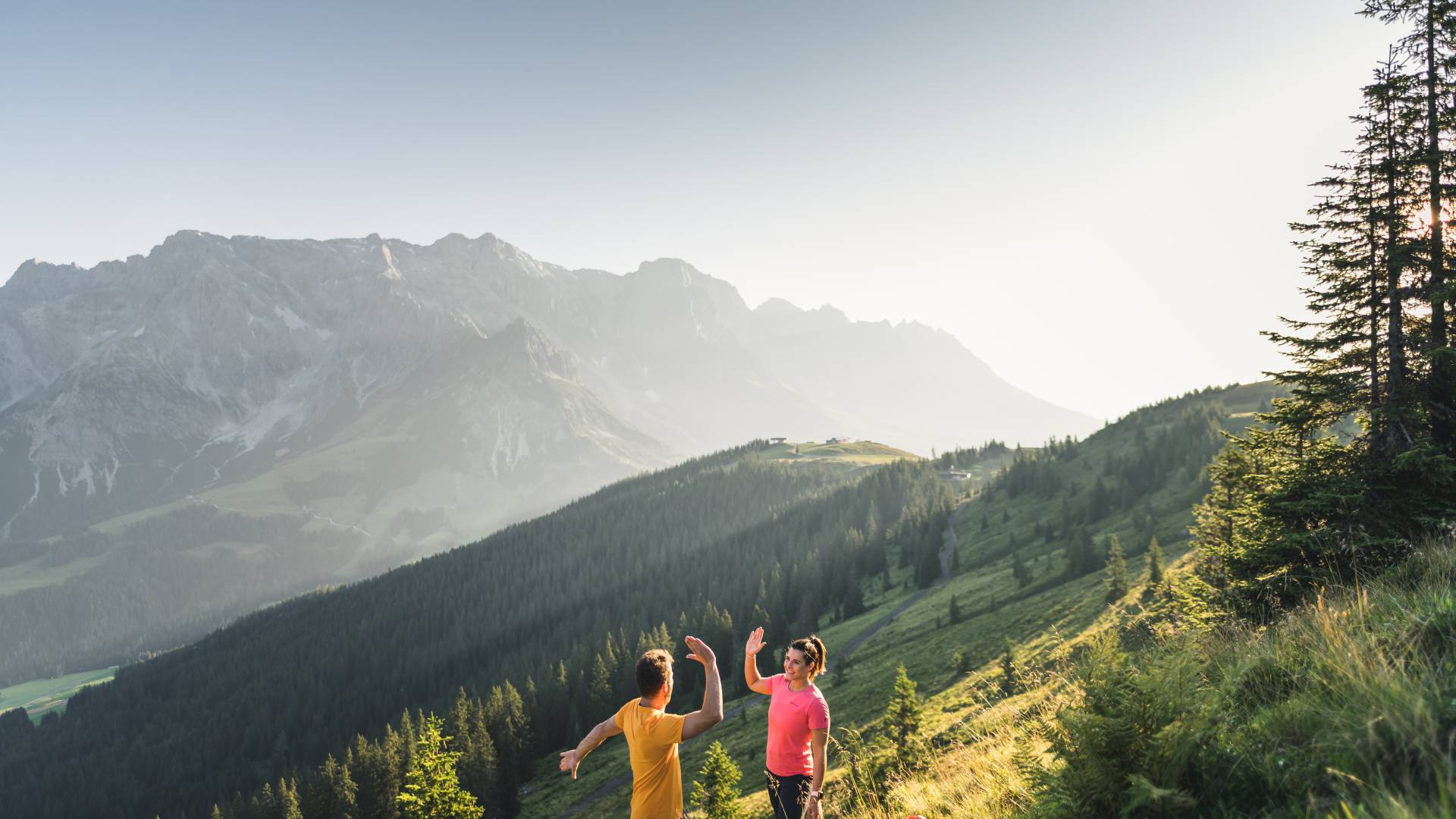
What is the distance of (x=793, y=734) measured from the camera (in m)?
8.67

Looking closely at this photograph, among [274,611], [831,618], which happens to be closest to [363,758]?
[831,618]

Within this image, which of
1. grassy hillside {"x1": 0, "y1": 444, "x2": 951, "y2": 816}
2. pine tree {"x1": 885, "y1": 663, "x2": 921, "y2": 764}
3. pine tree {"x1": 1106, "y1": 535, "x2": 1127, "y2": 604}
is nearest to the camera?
pine tree {"x1": 885, "y1": 663, "x2": 921, "y2": 764}

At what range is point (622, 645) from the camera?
A: 100m

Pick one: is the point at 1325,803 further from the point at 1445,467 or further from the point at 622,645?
the point at 622,645

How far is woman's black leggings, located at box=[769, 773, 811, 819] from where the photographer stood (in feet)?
28.7

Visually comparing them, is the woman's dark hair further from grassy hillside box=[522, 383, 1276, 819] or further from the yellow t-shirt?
grassy hillside box=[522, 383, 1276, 819]

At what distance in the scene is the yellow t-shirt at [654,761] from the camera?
8.02m

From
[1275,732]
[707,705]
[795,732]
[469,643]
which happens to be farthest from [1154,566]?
[469,643]

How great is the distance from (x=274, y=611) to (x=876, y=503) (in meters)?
186

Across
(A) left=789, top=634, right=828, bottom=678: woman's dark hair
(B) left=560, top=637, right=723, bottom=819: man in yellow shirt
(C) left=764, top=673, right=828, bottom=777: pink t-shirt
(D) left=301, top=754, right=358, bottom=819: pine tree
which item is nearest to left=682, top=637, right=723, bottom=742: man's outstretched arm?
(B) left=560, top=637, right=723, bottom=819: man in yellow shirt

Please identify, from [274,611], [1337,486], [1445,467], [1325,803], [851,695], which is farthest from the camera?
[274,611]

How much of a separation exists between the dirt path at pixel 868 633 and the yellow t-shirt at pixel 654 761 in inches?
1102

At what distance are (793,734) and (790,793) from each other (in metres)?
0.87

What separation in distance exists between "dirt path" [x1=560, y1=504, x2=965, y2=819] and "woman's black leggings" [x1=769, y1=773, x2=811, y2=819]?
89.4ft
